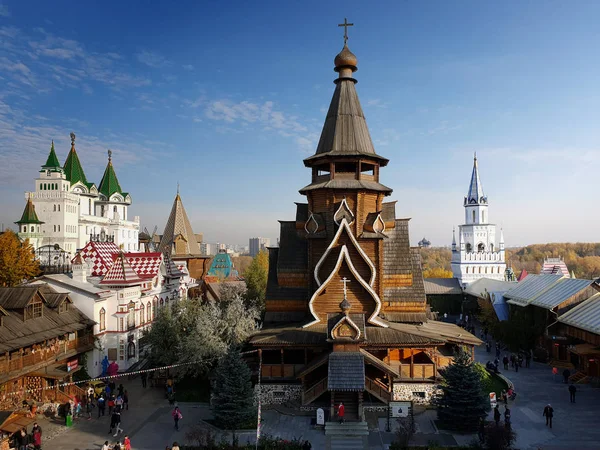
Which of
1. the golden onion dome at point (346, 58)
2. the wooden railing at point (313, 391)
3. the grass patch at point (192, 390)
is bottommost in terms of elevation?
the grass patch at point (192, 390)

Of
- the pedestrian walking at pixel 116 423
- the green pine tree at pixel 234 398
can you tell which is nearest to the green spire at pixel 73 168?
the pedestrian walking at pixel 116 423

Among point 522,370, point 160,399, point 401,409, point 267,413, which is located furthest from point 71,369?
point 522,370

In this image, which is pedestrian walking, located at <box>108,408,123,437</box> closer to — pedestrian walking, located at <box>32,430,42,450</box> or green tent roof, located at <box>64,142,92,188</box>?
pedestrian walking, located at <box>32,430,42,450</box>

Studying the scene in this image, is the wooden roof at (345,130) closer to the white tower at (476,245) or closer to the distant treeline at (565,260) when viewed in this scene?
the white tower at (476,245)

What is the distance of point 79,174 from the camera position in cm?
5666

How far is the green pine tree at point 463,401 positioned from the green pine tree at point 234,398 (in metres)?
7.44

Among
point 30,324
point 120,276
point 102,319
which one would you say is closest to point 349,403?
point 30,324

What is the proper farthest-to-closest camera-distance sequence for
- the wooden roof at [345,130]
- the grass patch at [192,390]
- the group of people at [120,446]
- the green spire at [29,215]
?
the green spire at [29,215], the wooden roof at [345,130], the grass patch at [192,390], the group of people at [120,446]

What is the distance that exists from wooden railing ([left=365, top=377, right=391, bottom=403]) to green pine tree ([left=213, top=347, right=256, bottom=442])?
15.8 feet

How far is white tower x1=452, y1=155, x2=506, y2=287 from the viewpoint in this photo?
69688 mm

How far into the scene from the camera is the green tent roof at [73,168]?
2210 inches

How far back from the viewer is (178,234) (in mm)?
48750

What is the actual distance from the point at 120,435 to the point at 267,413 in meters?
5.73

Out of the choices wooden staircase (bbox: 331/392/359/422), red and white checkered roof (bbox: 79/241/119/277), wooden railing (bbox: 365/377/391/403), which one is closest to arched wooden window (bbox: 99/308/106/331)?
red and white checkered roof (bbox: 79/241/119/277)
